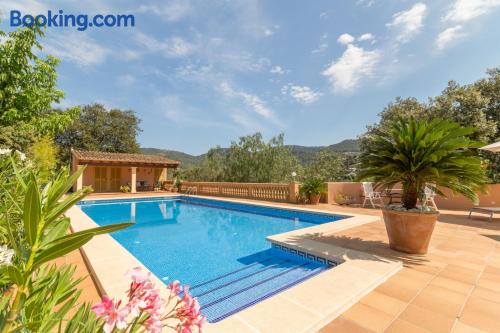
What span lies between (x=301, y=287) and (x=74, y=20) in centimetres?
990

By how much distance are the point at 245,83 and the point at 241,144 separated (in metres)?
11.5

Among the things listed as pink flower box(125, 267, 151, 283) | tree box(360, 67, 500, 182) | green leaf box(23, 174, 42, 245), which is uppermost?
tree box(360, 67, 500, 182)

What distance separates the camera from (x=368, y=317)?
7.95 feet

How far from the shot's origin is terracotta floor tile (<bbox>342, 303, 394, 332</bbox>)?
2.28 meters

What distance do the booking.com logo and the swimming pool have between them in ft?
22.2

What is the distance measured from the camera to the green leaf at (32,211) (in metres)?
0.67

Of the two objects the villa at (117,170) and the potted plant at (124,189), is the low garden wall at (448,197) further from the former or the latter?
the potted plant at (124,189)

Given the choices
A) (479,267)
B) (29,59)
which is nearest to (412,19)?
(479,267)

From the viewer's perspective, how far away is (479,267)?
3652 mm

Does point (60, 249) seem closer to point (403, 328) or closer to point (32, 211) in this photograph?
point (32, 211)

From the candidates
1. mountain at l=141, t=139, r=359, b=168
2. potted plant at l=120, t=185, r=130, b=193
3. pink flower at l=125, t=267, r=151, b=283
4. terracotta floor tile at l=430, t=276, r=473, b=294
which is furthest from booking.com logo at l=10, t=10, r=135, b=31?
mountain at l=141, t=139, r=359, b=168

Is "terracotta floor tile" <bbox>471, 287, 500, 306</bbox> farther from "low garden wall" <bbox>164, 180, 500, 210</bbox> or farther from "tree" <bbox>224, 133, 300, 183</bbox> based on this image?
"tree" <bbox>224, 133, 300, 183</bbox>

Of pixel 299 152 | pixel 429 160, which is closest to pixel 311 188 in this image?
pixel 429 160

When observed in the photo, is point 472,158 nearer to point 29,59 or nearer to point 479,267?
point 479,267
